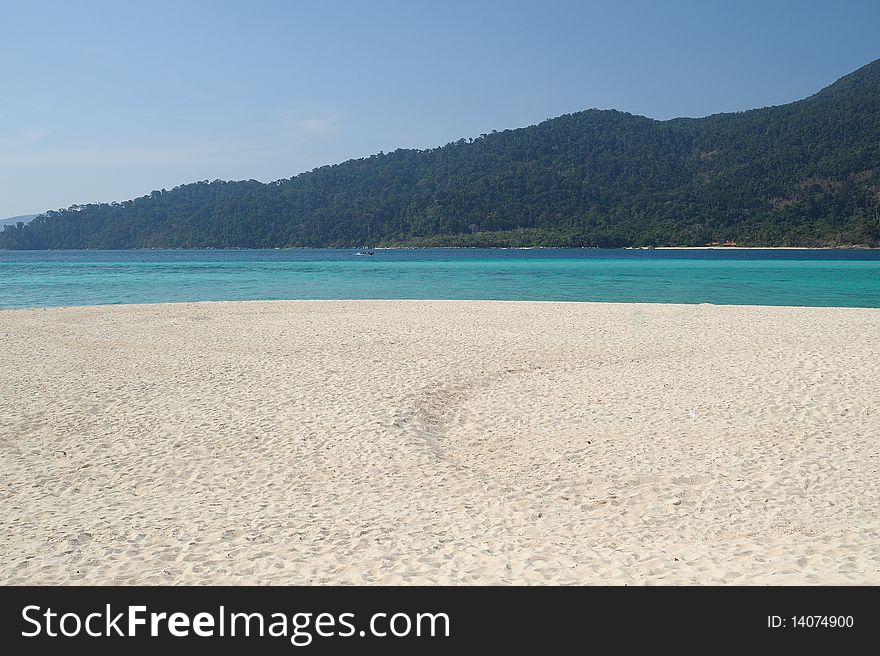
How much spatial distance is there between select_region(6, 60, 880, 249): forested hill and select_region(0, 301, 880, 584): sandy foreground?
96968 millimetres

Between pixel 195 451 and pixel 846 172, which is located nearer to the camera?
pixel 195 451

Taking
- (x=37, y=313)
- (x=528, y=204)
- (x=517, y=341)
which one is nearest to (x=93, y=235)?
(x=528, y=204)

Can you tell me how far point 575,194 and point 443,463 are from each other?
443 ft

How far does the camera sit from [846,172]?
10769 cm

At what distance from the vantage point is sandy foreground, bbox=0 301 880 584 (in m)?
4.88

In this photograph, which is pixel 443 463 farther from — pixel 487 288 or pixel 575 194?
pixel 575 194

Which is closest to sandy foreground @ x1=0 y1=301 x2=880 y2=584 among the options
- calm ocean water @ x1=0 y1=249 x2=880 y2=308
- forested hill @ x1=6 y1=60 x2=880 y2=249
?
calm ocean water @ x1=0 y1=249 x2=880 y2=308

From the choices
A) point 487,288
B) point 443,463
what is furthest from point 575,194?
point 443,463

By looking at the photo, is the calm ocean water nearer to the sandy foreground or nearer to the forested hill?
the sandy foreground

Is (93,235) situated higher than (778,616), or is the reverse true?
(93,235)

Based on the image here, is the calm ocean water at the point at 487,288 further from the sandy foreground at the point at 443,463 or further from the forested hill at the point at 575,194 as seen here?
the forested hill at the point at 575,194

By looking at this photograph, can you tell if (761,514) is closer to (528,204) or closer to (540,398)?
(540,398)

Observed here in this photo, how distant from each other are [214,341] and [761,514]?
12.7m

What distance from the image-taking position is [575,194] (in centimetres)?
13588
